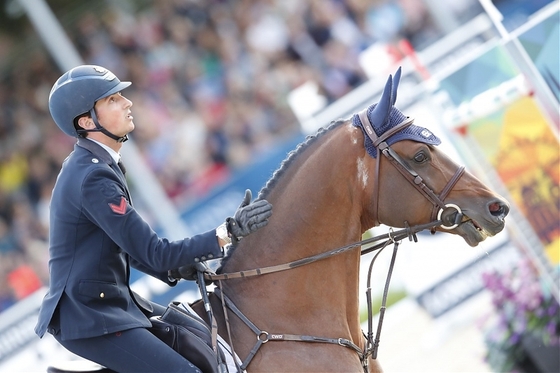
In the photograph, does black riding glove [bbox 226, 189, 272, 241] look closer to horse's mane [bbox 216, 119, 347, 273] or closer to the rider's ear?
horse's mane [bbox 216, 119, 347, 273]

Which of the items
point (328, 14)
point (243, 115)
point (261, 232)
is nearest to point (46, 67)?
point (243, 115)

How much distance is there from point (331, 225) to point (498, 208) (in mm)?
794

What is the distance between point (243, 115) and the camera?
1112 cm

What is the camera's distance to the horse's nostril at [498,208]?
12.4ft

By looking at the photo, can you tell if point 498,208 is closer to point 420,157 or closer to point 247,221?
point 420,157

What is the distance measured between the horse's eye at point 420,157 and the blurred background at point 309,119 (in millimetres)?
2096

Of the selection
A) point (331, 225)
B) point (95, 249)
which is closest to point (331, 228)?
point (331, 225)

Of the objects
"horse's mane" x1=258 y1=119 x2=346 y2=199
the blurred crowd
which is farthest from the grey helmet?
the blurred crowd

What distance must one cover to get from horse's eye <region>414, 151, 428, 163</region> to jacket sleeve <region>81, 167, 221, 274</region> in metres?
1.08

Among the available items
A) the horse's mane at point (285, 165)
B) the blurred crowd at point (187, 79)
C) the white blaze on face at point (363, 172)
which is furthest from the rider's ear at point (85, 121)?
the blurred crowd at point (187, 79)

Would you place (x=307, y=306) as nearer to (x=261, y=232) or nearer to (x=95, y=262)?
(x=261, y=232)

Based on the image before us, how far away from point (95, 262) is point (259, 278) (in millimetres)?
801

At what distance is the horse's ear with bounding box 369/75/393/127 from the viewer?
3738 millimetres

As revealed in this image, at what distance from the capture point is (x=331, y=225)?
388cm
